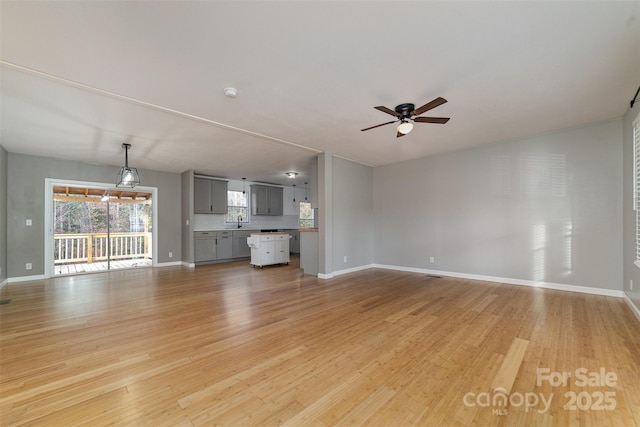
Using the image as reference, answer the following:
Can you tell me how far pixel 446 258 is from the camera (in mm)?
5574

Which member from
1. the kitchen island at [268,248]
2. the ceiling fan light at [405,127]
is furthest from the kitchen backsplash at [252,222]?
the ceiling fan light at [405,127]

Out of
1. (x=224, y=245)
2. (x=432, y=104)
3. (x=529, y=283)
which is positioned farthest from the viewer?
(x=224, y=245)

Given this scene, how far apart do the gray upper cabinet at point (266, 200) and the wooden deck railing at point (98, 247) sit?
3327 mm

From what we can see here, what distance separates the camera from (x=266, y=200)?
9.44 m

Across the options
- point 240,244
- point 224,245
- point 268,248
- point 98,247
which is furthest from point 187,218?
point 98,247

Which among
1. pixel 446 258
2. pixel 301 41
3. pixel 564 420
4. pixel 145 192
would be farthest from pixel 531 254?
pixel 145 192

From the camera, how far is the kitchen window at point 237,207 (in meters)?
8.81

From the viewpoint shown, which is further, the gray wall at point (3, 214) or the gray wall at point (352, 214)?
the gray wall at point (352, 214)

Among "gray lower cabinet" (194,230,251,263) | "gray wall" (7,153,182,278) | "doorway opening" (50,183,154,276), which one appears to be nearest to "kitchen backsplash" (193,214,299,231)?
"gray lower cabinet" (194,230,251,263)

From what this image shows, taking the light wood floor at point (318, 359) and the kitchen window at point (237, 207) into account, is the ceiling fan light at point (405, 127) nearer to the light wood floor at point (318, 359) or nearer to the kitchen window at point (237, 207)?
the light wood floor at point (318, 359)

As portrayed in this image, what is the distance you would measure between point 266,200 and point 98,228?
4.73 m

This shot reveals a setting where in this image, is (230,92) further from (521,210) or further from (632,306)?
(632,306)

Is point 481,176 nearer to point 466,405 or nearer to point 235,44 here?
point 466,405

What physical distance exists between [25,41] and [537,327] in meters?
5.43
